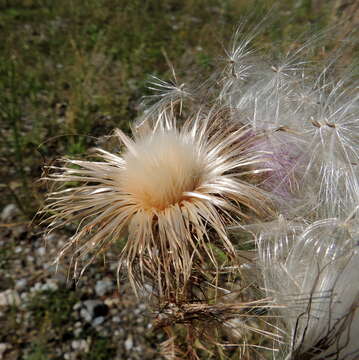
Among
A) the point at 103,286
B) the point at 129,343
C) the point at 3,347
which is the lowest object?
the point at 129,343

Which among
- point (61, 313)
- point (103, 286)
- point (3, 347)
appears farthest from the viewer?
point (103, 286)

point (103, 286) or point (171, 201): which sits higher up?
point (171, 201)

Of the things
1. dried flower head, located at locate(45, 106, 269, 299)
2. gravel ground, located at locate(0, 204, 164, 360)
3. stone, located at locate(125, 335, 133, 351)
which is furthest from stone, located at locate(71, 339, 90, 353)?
dried flower head, located at locate(45, 106, 269, 299)

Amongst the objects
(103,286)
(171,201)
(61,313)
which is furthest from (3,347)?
(171,201)

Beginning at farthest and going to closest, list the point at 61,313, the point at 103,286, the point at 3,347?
the point at 103,286
the point at 61,313
the point at 3,347

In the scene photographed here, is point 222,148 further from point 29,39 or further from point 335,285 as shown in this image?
point 29,39

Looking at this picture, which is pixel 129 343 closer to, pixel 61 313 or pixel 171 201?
pixel 61 313

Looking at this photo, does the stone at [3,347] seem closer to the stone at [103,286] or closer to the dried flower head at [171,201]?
the stone at [103,286]
